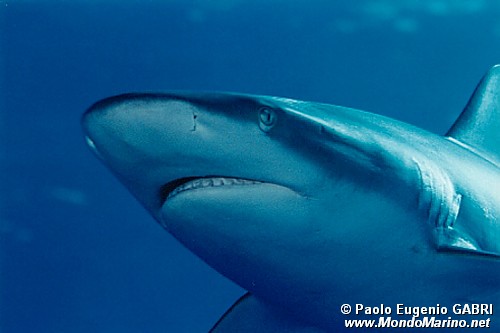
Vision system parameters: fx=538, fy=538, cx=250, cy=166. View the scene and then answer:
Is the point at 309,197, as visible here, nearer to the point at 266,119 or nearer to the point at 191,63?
the point at 266,119

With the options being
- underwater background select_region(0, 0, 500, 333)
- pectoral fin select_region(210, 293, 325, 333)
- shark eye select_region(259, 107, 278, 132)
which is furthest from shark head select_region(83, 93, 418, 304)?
underwater background select_region(0, 0, 500, 333)

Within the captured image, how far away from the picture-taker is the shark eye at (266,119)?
7.25 ft

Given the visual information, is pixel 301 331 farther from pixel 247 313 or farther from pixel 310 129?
pixel 310 129

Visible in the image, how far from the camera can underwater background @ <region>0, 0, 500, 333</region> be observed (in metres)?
11.0

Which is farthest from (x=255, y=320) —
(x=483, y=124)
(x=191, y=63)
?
(x=191, y=63)

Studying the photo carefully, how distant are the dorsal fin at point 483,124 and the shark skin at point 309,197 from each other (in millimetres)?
970

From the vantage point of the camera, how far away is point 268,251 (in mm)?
2521

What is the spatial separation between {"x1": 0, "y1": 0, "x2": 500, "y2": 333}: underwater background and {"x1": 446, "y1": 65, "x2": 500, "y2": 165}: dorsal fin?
560cm

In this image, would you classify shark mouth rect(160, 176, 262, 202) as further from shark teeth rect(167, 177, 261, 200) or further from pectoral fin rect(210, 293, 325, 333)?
pectoral fin rect(210, 293, 325, 333)

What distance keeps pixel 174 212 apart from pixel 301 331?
1593 mm

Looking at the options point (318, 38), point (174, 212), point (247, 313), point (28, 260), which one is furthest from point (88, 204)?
point (174, 212)

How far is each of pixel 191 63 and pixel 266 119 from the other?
10498 mm

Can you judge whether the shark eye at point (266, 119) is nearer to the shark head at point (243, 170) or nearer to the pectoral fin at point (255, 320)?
the shark head at point (243, 170)

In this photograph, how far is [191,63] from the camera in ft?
40.6
